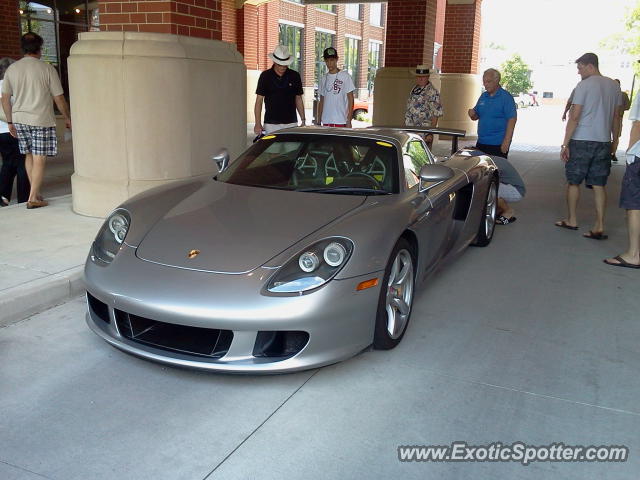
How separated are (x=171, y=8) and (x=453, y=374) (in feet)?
15.4

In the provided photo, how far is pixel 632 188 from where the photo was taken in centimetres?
566

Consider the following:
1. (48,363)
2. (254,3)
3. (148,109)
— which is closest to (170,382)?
(48,363)

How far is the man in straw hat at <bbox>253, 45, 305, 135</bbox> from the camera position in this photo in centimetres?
768

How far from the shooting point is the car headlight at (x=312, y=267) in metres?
3.07

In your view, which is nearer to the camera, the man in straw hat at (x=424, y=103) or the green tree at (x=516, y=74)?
the man in straw hat at (x=424, y=103)

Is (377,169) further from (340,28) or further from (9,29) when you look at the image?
(340,28)

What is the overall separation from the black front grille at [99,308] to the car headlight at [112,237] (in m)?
0.23

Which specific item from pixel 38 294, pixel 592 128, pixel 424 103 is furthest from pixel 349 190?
pixel 424 103

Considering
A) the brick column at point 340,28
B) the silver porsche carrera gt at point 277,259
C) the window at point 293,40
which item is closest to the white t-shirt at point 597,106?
the silver porsche carrera gt at point 277,259

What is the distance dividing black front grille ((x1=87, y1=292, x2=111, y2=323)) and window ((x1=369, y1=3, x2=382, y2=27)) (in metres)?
42.2

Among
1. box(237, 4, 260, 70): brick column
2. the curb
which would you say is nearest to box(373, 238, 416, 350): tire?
the curb

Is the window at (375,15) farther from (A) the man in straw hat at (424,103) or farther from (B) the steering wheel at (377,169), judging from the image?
(B) the steering wheel at (377,169)

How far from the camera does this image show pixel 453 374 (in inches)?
137

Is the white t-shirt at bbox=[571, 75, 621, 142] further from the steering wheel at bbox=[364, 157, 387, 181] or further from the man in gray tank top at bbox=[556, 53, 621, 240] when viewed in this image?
the steering wheel at bbox=[364, 157, 387, 181]
